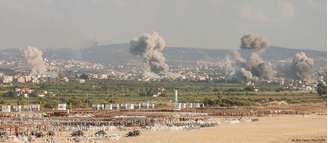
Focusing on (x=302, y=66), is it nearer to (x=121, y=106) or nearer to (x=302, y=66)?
(x=302, y=66)

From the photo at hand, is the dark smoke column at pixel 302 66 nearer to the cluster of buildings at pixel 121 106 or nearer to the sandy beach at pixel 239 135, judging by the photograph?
the cluster of buildings at pixel 121 106

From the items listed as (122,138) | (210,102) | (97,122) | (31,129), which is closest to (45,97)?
(210,102)

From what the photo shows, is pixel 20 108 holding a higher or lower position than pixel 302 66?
lower

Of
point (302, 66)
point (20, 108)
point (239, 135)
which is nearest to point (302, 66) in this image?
point (302, 66)

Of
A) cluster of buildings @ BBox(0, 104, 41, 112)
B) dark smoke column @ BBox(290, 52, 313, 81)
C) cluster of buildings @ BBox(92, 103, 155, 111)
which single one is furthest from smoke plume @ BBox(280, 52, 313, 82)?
cluster of buildings @ BBox(0, 104, 41, 112)

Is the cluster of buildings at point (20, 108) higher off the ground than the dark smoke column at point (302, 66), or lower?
lower

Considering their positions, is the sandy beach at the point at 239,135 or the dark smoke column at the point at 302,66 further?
the dark smoke column at the point at 302,66

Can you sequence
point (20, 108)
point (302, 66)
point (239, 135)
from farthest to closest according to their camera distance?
point (302, 66)
point (20, 108)
point (239, 135)

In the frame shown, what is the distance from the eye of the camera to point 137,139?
45.3 meters

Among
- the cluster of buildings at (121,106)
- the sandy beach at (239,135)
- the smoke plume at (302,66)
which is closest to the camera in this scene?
the sandy beach at (239,135)

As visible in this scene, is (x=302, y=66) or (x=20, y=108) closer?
(x=20, y=108)

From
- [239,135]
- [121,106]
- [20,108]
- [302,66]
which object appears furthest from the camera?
[302,66]

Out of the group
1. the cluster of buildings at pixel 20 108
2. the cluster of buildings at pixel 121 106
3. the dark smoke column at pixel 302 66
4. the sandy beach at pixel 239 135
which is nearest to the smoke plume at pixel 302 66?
the dark smoke column at pixel 302 66

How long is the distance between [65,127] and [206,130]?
37.5ft
